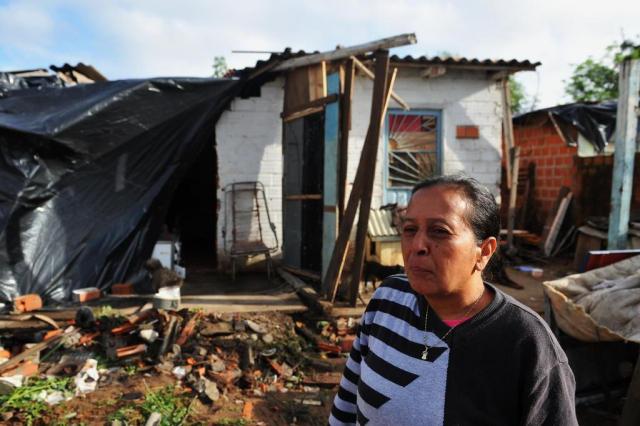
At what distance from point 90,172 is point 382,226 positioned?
4.25m

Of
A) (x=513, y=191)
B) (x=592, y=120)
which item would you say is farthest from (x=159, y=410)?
(x=592, y=120)

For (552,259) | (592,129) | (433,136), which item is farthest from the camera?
(552,259)

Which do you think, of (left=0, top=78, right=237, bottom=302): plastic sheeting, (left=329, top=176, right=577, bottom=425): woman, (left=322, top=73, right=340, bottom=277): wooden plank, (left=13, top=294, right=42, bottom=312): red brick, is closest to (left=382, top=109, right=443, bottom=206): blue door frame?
(left=322, top=73, right=340, bottom=277): wooden plank

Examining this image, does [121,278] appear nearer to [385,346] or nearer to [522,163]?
[385,346]

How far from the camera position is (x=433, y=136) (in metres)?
7.64

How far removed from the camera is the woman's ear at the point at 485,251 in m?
1.43

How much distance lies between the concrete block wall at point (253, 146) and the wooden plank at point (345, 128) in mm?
2317

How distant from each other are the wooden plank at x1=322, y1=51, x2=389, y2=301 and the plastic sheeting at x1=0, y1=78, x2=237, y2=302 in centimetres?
278

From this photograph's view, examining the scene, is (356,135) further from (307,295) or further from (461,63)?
(307,295)

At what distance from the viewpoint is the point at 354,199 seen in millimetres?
4973

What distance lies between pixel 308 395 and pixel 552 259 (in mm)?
6920

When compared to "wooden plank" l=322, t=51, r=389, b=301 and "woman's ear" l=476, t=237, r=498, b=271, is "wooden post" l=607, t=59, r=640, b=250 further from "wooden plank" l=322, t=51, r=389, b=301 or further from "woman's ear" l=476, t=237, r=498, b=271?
"woman's ear" l=476, t=237, r=498, b=271

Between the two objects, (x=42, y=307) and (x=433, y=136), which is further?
(x=433, y=136)

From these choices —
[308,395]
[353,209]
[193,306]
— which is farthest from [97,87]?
[308,395]
